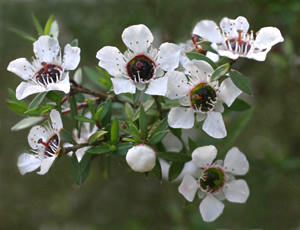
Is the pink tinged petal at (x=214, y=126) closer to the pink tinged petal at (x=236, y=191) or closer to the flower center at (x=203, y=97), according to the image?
the flower center at (x=203, y=97)

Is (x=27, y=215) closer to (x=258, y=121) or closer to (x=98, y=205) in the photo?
(x=98, y=205)

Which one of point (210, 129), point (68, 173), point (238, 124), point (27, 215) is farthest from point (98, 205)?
point (210, 129)

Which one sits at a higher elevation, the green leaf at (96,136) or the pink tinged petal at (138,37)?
the pink tinged petal at (138,37)

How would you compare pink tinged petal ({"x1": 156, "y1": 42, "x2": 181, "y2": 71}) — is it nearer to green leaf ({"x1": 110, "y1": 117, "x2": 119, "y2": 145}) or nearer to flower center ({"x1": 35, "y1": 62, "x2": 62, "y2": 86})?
green leaf ({"x1": 110, "y1": 117, "x2": 119, "y2": 145})

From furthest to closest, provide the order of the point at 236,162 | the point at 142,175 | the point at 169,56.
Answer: the point at 142,175 → the point at 236,162 → the point at 169,56

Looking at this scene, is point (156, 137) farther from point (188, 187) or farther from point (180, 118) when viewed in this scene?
point (188, 187)

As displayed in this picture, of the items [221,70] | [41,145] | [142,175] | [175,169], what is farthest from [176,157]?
[142,175]

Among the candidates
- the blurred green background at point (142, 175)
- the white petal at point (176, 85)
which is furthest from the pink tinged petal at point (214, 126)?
the blurred green background at point (142, 175)

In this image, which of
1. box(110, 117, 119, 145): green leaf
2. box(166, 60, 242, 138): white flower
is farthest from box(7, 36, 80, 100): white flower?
box(166, 60, 242, 138): white flower
